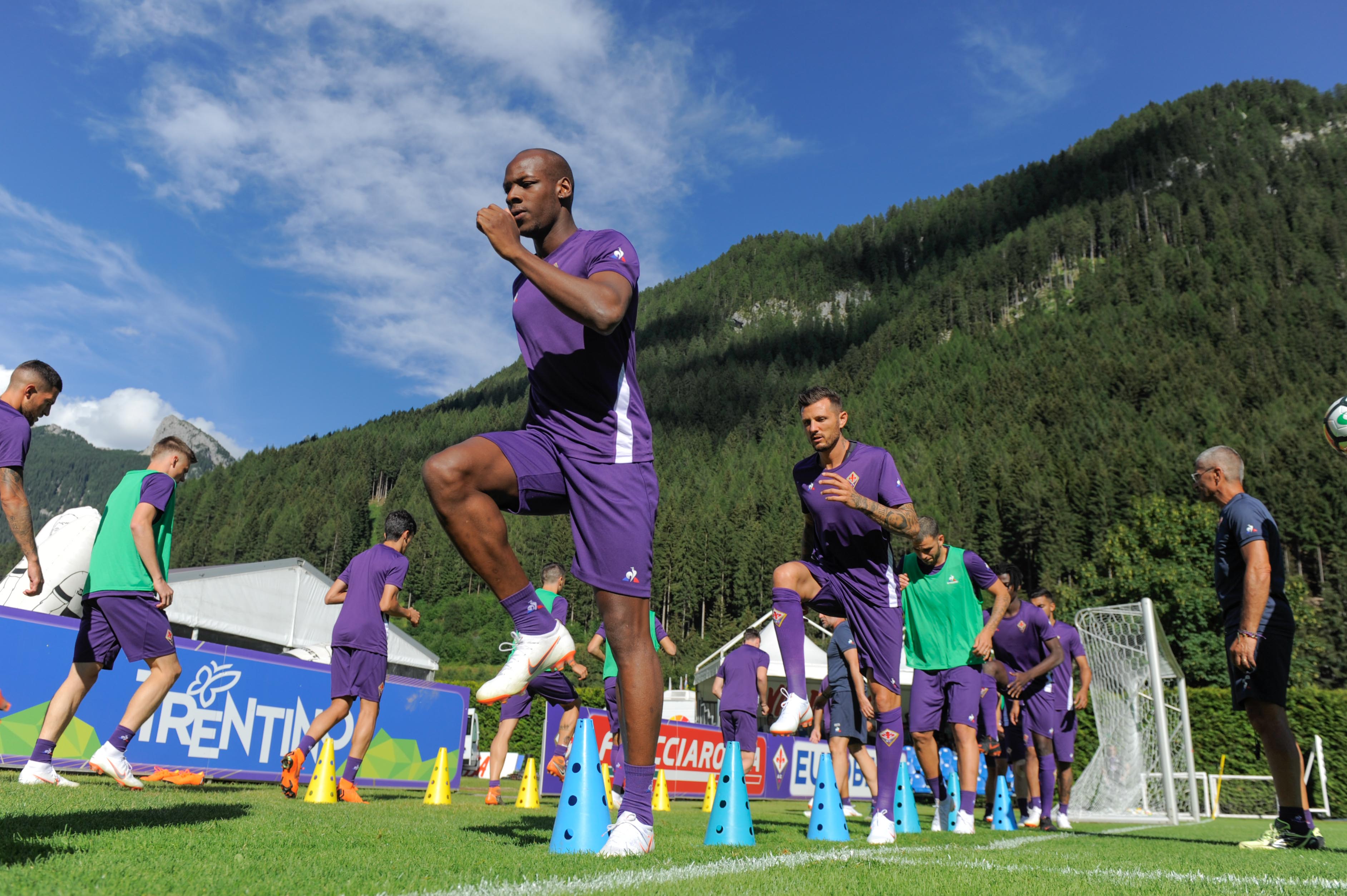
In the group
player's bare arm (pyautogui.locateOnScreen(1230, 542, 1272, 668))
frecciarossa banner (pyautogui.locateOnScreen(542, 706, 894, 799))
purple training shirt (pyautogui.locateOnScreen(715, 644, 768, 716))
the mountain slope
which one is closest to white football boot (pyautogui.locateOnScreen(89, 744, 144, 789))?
purple training shirt (pyautogui.locateOnScreen(715, 644, 768, 716))

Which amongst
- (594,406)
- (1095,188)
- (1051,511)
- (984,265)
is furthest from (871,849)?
(1095,188)

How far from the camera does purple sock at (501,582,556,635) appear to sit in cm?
289

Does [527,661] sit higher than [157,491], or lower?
lower

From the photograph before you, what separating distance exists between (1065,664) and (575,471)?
307 inches

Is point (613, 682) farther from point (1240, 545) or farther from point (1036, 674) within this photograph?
point (1240, 545)

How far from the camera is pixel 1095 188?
16725 cm

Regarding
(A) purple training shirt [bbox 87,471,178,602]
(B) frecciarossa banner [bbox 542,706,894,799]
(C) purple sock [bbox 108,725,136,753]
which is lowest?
(B) frecciarossa banner [bbox 542,706,894,799]

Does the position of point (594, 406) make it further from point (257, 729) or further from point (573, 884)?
point (257, 729)

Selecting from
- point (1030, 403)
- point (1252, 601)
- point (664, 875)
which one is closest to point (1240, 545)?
point (1252, 601)

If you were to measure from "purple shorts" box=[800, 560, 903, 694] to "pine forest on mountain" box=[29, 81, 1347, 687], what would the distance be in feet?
148

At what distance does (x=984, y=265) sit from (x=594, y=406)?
168054 mm

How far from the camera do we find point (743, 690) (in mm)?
9320

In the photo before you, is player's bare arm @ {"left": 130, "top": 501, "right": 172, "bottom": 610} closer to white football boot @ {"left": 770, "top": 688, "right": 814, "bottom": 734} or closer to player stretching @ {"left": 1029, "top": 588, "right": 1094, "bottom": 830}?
white football boot @ {"left": 770, "top": 688, "right": 814, "bottom": 734}

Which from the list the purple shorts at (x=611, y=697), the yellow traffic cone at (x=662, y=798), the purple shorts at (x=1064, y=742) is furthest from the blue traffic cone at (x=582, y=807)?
the purple shorts at (x=1064, y=742)
